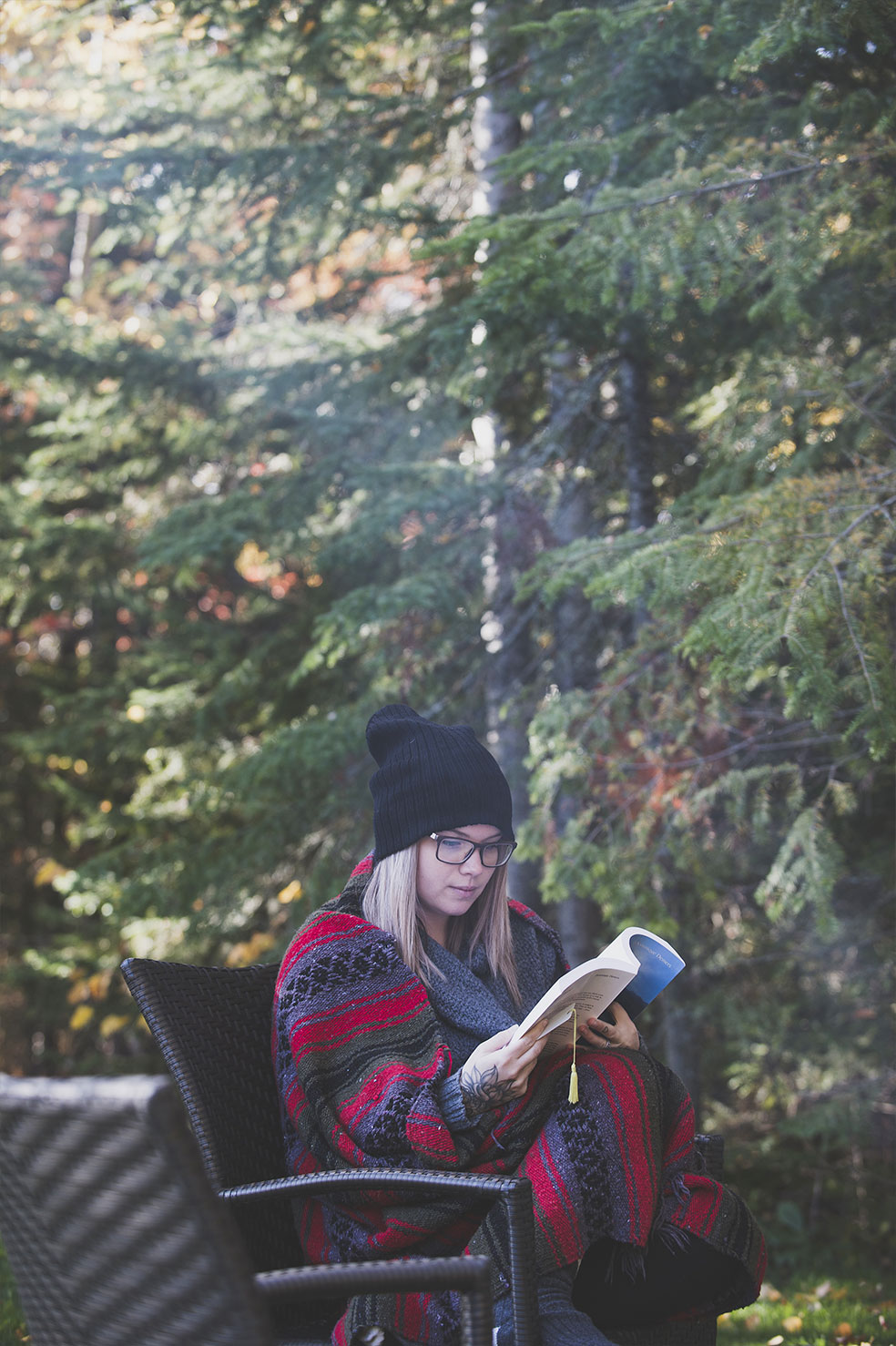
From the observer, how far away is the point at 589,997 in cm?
204

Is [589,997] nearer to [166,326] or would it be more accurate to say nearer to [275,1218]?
[275,1218]

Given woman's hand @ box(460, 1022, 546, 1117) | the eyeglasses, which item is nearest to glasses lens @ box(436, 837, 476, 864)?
the eyeglasses

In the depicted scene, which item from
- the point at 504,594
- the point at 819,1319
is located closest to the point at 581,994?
the point at 819,1319

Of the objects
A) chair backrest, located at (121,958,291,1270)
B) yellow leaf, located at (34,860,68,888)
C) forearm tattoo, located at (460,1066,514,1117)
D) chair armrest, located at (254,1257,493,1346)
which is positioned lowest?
yellow leaf, located at (34,860,68,888)

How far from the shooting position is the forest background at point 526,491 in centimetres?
339

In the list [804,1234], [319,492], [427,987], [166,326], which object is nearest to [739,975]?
[804,1234]

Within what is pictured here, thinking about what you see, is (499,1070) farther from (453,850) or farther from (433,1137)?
(453,850)

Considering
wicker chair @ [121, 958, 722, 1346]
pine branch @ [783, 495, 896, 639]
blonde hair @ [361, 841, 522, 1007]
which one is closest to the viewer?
wicker chair @ [121, 958, 722, 1346]

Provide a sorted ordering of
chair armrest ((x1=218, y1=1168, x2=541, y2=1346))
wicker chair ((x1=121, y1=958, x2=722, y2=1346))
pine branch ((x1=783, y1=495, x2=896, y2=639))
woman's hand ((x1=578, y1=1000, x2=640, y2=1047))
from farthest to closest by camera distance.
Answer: pine branch ((x1=783, y1=495, x2=896, y2=639)) → woman's hand ((x1=578, y1=1000, x2=640, y2=1047)) → wicker chair ((x1=121, y1=958, x2=722, y2=1346)) → chair armrest ((x1=218, y1=1168, x2=541, y2=1346))

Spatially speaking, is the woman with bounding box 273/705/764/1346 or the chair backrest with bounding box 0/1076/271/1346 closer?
the chair backrest with bounding box 0/1076/271/1346

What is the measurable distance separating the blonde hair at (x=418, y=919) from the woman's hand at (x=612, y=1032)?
0.32 m

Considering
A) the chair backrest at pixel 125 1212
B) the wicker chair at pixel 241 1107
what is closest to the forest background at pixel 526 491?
the wicker chair at pixel 241 1107

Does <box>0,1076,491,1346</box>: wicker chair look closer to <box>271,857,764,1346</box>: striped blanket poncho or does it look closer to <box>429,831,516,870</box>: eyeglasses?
<box>271,857,764,1346</box>: striped blanket poncho

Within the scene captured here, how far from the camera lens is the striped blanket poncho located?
6.45 ft
